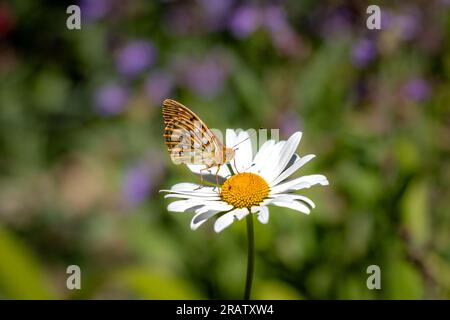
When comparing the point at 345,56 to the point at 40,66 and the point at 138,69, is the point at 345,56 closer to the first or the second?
the point at 138,69

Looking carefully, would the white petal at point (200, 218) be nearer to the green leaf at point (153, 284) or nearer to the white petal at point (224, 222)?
the white petal at point (224, 222)

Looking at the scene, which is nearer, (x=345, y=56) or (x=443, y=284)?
(x=443, y=284)

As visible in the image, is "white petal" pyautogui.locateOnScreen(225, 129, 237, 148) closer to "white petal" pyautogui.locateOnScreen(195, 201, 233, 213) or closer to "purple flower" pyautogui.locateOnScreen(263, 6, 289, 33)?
"white petal" pyautogui.locateOnScreen(195, 201, 233, 213)

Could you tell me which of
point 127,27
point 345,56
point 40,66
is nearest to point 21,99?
point 40,66

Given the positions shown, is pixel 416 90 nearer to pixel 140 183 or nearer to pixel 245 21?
pixel 245 21

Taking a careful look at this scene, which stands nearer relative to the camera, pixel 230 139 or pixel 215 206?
→ pixel 215 206

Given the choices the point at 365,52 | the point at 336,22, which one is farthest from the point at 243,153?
the point at 336,22

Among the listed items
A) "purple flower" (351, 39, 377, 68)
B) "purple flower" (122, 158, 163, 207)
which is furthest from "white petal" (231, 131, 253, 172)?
"purple flower" (122, 158, 163, 207)
